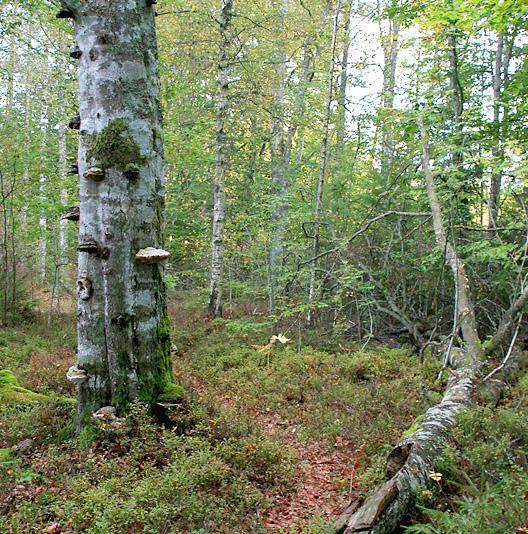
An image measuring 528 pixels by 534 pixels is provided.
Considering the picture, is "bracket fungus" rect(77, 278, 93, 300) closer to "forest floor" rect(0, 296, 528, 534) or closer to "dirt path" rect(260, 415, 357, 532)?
"forest floor" rect(0, 296, 528, 534)

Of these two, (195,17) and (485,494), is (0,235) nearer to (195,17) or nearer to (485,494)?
(195,17)

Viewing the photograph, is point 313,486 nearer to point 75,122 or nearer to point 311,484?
point 311,484

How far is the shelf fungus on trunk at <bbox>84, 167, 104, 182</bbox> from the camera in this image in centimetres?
445

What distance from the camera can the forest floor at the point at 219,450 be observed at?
11.4 ft

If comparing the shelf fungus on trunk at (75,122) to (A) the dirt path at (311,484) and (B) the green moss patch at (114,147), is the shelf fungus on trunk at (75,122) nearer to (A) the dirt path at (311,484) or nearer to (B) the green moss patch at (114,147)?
(B) the green moss patch at (114,147)

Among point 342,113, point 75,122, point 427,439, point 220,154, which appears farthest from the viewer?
point 342,113

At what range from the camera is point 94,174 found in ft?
14.7

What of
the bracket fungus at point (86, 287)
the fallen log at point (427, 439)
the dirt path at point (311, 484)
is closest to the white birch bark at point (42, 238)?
the bracket fungus at point (86, 287)

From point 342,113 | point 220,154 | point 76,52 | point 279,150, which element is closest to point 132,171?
point 76,52

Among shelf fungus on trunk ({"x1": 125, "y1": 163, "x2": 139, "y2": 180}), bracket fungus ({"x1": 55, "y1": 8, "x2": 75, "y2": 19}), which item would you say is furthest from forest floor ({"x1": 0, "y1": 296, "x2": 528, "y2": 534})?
bracket fungus ({"x1": 55, "y1": 8, "x2": 75, "y2": 19})

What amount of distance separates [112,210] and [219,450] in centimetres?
269

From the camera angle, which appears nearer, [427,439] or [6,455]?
[6,455]

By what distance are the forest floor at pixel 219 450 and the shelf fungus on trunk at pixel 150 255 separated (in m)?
1.13

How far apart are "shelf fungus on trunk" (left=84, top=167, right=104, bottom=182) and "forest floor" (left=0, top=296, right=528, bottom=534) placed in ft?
6.66
